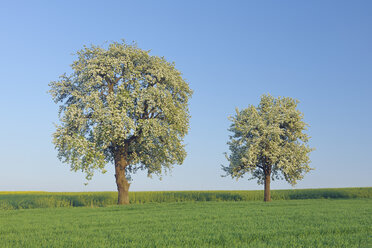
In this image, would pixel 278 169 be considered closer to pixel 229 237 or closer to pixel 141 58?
pixel 141 58

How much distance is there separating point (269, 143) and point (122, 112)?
20.1m

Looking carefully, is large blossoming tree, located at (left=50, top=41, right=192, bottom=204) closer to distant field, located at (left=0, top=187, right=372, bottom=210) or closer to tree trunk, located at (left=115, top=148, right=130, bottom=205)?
tree trunk, located at (left=115, top=148, right=130, bottom=205)

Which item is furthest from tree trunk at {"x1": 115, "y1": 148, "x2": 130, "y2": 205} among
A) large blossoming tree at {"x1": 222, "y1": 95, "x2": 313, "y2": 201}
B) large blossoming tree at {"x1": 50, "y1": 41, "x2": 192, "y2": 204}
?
large blossoming tree at {"x1": 222, "y1": 95, "x2": 313, "y2": 201}

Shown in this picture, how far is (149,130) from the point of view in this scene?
3841 centimetres

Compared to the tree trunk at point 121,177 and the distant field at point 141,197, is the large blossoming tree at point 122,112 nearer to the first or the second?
the tree trunk at point 121,177

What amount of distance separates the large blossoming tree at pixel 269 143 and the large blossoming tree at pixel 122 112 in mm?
8785

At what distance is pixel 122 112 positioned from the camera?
37.1 meters

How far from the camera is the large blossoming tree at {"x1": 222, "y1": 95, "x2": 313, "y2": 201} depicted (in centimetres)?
4597

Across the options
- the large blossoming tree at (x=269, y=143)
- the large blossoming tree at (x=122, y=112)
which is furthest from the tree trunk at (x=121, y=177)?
the large blossoming tree at (x=269, y=143)

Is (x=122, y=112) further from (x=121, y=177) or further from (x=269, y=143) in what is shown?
(x=269, y=143)

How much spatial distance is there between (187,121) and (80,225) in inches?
979

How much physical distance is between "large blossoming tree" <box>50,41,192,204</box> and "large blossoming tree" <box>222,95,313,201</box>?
28.8 ft

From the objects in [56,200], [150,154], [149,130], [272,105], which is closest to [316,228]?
[149,130]

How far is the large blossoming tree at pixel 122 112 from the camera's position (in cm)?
3734
